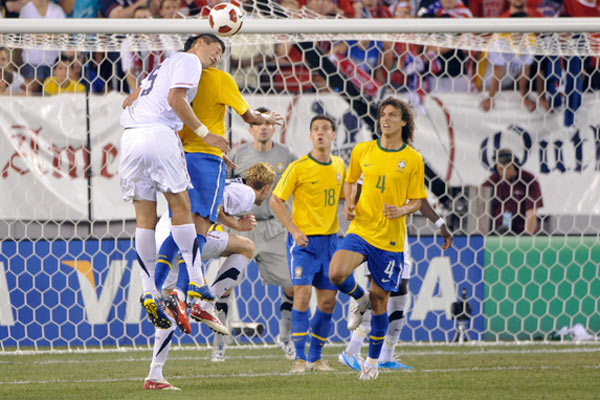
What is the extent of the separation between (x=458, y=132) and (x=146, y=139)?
15.3 ft

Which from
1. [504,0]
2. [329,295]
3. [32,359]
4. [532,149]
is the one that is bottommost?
[32,359]

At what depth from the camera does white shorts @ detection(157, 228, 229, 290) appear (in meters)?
7.38

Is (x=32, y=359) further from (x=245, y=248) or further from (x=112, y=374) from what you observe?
(x=245, y=248)

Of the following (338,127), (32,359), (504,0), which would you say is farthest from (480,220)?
(32,359)

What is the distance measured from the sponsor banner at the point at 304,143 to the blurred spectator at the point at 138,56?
0.44 m

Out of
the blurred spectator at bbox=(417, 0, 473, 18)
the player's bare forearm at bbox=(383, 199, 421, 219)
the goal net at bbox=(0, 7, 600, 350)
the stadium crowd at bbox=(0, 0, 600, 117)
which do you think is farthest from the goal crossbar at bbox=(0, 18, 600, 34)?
the blurred spectator at bbox=(417, 0, 473, 18)

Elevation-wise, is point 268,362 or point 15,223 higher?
point 15,223

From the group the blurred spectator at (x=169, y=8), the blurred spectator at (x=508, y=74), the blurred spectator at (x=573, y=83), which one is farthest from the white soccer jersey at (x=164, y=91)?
the blurred spectator at (x=573, y=83)

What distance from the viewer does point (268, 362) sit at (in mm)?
8344

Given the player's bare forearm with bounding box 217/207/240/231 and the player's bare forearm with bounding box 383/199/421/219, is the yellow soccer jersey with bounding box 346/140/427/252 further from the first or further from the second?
the player's bare forearm with bounding box 217/207/240/231

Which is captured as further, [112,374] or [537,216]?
[537,216]

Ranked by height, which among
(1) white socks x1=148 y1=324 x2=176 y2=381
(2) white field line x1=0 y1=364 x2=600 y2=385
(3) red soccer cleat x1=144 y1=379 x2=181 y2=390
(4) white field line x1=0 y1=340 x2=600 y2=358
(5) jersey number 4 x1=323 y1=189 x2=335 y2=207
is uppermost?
(5) jersey number 4 x1=323 y1=189 x2=335 y2=207

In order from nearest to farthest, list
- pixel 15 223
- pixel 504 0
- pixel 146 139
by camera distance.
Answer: pixel 146 139, pixel 15 223, pixel 504 0

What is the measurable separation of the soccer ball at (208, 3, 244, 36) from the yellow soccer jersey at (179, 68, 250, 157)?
363 mm
